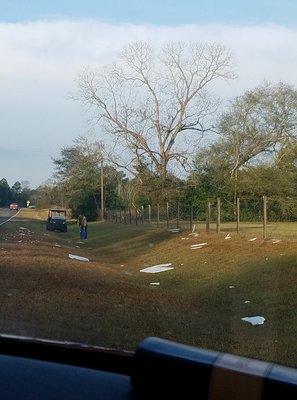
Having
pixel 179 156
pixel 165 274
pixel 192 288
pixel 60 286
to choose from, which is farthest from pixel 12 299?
pixel 179 156

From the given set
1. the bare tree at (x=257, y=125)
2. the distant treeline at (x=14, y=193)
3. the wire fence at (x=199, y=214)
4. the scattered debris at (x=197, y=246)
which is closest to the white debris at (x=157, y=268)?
the scattered debris at (x=197, y=246)

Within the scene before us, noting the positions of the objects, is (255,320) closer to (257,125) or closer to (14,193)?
(257,125)

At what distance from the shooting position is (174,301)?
53.3 feet

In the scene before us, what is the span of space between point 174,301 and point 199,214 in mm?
33684

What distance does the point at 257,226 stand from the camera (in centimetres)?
3797

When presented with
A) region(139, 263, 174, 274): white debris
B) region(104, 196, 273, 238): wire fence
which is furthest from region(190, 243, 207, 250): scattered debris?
region(104, 196, 273, 238): wire fence

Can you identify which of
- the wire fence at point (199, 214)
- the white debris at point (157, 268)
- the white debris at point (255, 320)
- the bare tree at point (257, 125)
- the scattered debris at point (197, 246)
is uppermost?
the bare tree at point (257, 125)

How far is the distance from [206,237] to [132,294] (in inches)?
665

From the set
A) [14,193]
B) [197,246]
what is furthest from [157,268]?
[14,193]

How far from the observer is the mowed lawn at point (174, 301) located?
11258 millimetres

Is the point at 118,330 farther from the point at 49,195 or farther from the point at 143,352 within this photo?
the point at 49,195

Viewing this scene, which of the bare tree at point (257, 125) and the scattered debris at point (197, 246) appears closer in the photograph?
the scattered debris at point (197, 246)

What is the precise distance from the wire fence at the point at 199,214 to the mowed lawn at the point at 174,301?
11.8 m

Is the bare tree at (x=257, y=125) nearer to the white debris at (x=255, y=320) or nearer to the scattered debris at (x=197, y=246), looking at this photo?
the scattered debris at (x=197, y=246)
